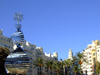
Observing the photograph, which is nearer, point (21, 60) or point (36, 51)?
point (21, 60)

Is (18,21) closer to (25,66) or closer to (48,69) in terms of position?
(25,66)

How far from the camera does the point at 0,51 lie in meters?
→ 77.6

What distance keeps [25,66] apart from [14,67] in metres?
1.48

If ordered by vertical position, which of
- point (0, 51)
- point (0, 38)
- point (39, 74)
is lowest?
point (39, 74)

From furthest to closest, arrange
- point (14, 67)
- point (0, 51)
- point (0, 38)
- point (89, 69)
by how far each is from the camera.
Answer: point (89, 69)
point (0, 38)
point (0, 51)
point (14, 67)

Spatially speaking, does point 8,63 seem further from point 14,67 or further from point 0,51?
point 0,51

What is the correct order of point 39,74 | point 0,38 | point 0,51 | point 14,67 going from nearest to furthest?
point 14,67 → point 0,51 → point 0,38 → point 39,74

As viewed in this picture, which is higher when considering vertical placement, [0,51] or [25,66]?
[0,51]

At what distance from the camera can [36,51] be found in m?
144

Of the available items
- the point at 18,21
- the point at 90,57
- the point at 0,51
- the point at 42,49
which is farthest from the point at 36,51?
the point at 18,21

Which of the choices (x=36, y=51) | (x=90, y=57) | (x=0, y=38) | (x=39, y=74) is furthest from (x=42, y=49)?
(x=0, y=38)

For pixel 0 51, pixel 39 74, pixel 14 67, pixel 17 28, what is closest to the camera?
pixel 14 67

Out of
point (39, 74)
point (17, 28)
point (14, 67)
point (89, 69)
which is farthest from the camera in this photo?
point (89, 69)

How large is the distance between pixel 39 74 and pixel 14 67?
4299 inches
